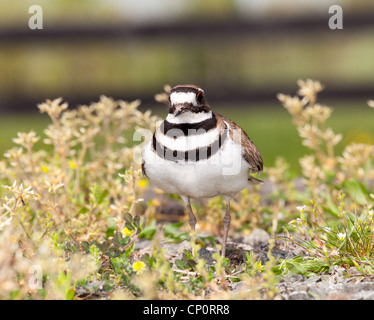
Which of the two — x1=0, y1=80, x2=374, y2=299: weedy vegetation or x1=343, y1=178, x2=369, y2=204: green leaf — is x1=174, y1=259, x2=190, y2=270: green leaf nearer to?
x1=0, y1=80, x2=374, y2=299: weedy vegetation

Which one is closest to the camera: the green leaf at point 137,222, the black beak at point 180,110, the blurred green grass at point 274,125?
the black beak at point 180,110

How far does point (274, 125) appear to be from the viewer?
881 centimetres

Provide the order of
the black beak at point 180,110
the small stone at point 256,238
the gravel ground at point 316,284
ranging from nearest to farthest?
the gravel ground at point 316,284 < the black beak at point 180,110 < the small stone at point 256,238

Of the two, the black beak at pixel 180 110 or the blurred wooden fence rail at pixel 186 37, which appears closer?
the black beak at pixel 180 110

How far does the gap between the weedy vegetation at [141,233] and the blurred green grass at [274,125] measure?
1899 mm

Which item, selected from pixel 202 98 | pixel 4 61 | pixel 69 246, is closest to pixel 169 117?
pixel 202 98

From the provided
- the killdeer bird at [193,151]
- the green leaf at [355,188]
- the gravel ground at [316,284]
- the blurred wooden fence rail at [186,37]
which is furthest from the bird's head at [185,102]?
the blurred wooden fence rail at [186,37]

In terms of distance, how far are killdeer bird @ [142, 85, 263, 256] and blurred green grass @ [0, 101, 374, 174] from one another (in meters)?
3.71

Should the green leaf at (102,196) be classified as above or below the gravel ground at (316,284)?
above

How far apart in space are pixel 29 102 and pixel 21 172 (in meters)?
5.29

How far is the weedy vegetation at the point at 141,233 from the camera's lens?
100 inches

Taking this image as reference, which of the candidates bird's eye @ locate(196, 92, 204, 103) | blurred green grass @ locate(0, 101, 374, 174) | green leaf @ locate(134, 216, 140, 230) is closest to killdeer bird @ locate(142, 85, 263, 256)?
bird's eye @ locate(196, 92, 204, 103)

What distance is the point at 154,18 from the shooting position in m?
9.06

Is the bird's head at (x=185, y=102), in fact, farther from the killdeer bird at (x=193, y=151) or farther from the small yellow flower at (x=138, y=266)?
the small yellow flower at (x=138, y=266)
